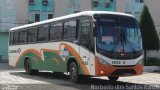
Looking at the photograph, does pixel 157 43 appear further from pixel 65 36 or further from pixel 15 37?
pixel 65 36

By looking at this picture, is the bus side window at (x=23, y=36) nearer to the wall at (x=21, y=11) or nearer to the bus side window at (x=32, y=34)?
the bus side window at (x=32, y=34)

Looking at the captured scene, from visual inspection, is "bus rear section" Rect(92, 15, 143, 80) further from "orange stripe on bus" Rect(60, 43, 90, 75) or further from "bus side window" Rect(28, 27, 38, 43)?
"bus side window" Rect(28, 27, 38, 43)

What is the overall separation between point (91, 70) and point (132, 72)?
1656 mm

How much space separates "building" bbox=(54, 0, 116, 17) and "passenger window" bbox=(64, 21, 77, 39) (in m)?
31.5

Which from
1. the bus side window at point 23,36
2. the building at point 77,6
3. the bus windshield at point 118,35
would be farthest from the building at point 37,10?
the bus windshield at point 118,35

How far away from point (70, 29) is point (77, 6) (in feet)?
107

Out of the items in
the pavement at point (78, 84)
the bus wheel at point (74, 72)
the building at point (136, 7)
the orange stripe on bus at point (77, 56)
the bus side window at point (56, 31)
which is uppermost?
the building at point (136, 7)

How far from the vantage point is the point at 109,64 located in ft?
53.2

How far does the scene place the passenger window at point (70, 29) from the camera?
18234 millimetres

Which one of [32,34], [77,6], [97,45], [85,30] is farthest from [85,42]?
[77,6]

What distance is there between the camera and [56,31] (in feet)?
66.4

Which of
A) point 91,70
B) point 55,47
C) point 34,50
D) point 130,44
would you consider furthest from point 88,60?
point 34,50

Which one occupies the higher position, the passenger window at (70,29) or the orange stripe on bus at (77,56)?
the passenger window at (70,29)

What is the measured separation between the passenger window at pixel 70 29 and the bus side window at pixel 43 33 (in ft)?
8.12
